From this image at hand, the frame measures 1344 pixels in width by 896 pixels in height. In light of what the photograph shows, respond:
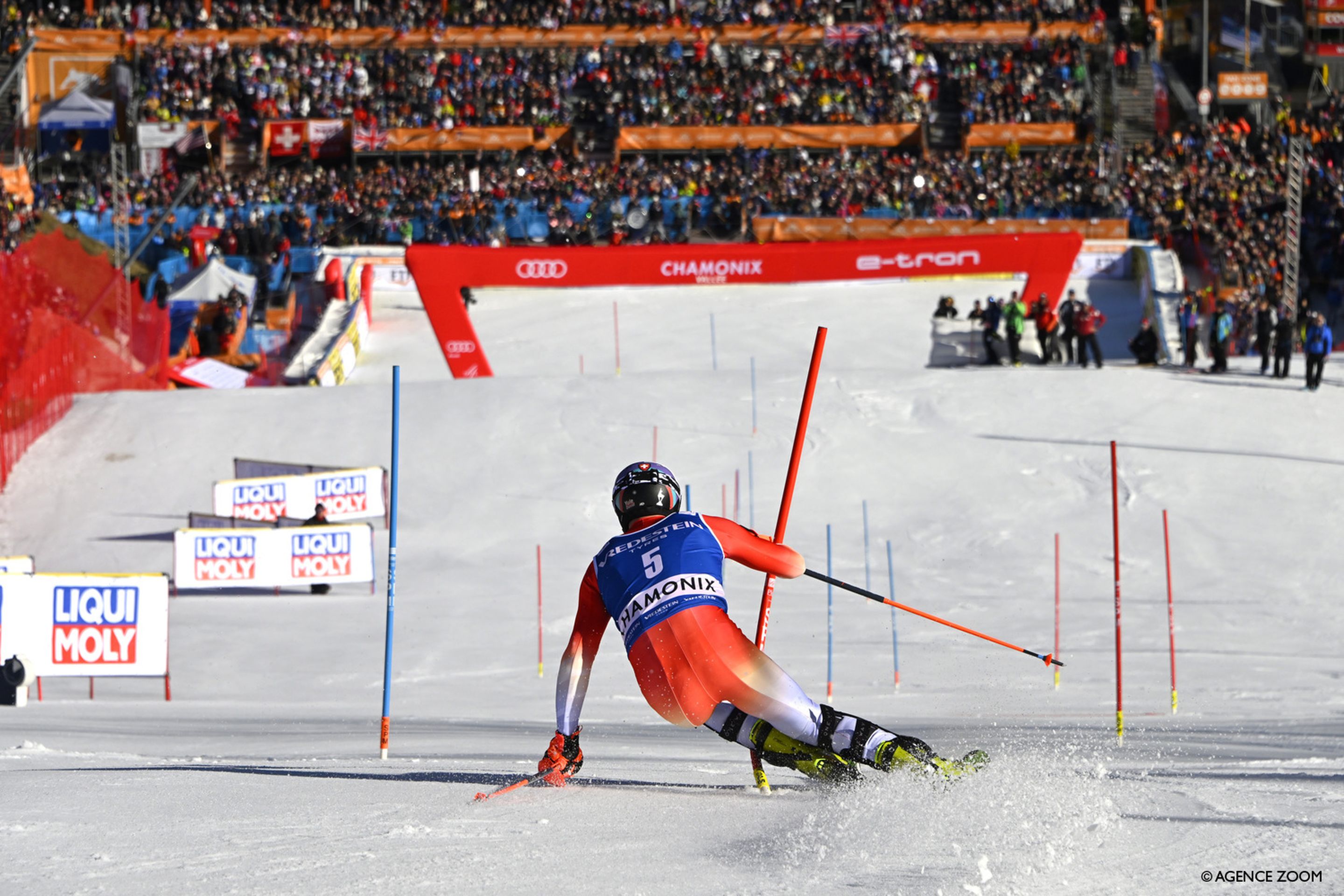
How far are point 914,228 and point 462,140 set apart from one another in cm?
1500

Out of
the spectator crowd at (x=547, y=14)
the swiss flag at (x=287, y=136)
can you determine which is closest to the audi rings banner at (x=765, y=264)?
the swiss flag at (x=287, y=136)

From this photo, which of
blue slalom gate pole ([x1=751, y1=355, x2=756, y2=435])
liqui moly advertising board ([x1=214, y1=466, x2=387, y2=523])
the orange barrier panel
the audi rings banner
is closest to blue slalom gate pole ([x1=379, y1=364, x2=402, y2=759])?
liqui moly advertising board ([x1=214, y1=466, x2=387, y2=523])

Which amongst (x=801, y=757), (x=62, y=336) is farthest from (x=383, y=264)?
(x=801, y=757)

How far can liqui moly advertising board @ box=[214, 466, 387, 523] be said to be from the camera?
1914cm

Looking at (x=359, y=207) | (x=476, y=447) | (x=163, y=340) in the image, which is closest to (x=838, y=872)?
(x=476, y=447)

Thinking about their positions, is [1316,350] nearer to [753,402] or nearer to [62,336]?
[753,402]

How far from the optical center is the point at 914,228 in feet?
110

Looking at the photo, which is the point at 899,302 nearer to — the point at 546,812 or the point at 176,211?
the point at 176,211

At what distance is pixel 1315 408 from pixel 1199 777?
1762cm

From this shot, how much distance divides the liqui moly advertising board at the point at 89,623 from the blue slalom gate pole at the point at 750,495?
783 centimetres

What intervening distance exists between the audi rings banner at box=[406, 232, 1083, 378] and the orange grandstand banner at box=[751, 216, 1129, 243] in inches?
290

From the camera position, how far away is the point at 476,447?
861 inches

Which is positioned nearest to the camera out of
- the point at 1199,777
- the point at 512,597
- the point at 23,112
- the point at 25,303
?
the point at 1199,777

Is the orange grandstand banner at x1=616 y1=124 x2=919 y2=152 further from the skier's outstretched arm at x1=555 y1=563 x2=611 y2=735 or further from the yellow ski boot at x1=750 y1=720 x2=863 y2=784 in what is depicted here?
the yellow ski boot at x1=750 y1=720 x2=863 y2=784
